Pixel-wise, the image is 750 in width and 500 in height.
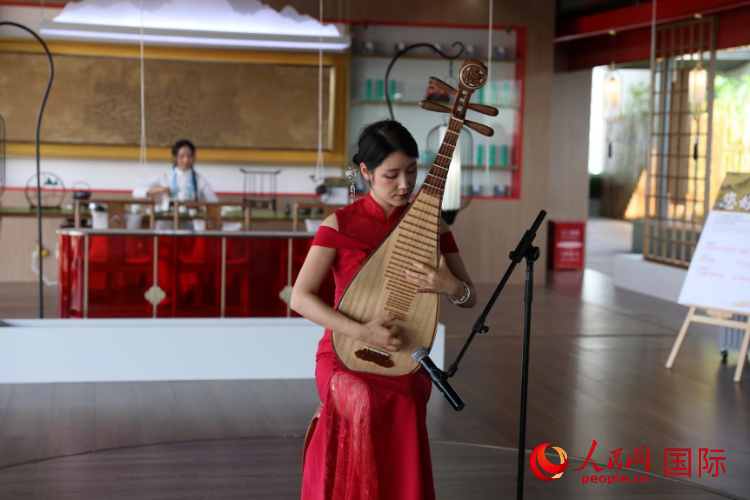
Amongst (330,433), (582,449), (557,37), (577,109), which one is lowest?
(582,449)

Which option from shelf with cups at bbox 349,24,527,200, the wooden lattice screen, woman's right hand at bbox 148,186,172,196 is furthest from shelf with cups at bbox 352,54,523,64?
woman's right hand at bbox 148,186,172,196

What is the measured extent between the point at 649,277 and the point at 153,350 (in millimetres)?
5092

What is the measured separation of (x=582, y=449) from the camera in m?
3.67

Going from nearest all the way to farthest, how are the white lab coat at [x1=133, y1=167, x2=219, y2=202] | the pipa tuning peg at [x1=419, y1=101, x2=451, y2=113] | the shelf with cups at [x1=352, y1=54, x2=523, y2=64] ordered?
the pipa tuning peg at [x1=419, y1=101, x2=451, y2=113], the white lab coat at [x1=133, y1=167, x2=219, y2=202], the shelf with cups at [x1=352, y1=54, x2=523, y2=64]

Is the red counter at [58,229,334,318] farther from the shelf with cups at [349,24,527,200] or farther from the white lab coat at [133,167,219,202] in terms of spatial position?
the shelf with cups at [349,24,527,200]

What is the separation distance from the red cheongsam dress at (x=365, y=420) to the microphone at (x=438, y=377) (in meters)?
0.12

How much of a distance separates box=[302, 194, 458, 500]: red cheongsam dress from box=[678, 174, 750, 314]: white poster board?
3297mm

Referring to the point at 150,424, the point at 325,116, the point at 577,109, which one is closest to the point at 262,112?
the point at 325,116

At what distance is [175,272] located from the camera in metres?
5.39

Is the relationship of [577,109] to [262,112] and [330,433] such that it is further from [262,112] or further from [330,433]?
[330,433]

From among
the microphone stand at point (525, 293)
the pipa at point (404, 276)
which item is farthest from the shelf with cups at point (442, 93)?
the pipa at point (404, 276)

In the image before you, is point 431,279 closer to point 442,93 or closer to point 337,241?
point 337,241

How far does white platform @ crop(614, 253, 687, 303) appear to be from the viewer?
7.83m

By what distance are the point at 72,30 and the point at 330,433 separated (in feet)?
15.0
